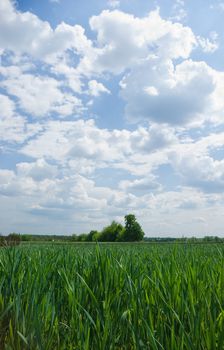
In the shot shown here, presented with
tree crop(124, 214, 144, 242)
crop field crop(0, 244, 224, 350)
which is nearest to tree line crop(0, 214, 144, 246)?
tree crop(124, 214, 144, 242)

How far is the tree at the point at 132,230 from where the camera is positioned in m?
86.4

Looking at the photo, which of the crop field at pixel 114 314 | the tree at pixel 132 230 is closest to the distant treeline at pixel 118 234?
the tree at pixel 132 230

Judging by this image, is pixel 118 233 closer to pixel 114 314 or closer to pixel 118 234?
pixel 118 234

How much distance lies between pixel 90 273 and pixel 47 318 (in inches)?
21.2

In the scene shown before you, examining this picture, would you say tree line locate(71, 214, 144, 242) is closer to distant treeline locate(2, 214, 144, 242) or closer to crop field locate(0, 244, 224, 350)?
distant treeline locate(2, 214, 144, 242)

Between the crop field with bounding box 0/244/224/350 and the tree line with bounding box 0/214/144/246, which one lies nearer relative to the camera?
the crop field with bounding box 0/244/224/350

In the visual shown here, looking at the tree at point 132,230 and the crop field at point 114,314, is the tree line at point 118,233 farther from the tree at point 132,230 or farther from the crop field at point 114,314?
the crop field at point 114,314

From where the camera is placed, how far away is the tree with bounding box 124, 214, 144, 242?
8638 centimetres

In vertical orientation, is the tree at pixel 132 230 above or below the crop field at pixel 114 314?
above

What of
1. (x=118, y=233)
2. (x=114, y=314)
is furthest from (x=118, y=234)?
(x=114, y=314)

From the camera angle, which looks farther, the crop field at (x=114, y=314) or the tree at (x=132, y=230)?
the tree at (x=132, y=230)

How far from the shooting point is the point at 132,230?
3501 inches

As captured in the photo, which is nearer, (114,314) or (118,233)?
(114,314)

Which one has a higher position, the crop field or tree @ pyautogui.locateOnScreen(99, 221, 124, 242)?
tree @ pyautogui.locateOnScreen(99, 221, 124, 242)
